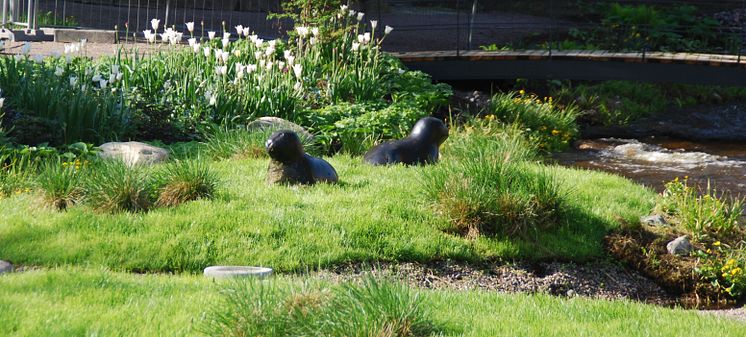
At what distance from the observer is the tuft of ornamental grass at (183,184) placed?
9406mm

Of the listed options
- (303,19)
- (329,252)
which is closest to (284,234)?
(329,252)

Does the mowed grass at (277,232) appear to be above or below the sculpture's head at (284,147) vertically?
below

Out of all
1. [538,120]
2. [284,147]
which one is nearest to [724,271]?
[284,147]

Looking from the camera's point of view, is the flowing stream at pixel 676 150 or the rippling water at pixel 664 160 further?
the flowing stream at pixel 676 150

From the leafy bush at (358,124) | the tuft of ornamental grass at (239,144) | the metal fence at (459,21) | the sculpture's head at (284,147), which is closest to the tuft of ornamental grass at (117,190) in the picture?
the sculpture's head at (284,147)

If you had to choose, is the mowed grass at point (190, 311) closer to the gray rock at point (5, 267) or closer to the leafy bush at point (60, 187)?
the gray rock at point (5, 267)

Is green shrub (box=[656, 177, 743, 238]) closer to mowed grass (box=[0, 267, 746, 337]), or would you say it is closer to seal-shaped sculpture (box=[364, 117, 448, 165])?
seal-shaped sculpture (box=[364, 117, 448, 165])

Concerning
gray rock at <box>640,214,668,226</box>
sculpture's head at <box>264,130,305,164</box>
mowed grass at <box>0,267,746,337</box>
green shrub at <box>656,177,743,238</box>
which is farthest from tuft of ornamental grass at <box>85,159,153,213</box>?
green shrub at <box>656,177,743,238</box>

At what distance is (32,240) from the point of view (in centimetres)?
841

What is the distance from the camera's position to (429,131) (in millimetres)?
12031

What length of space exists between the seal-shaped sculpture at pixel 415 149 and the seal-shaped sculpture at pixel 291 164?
1546mm

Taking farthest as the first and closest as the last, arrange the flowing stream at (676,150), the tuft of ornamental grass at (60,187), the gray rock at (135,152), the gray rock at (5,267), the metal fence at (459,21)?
the metal fence at (459,21) → the flowing stream at (676,150) → the gray rock at (135,152) → the tuft of ornamental grass at (60,187) → the gray rock at (5,267)

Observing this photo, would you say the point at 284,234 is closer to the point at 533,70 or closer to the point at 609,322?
the point at 609,322

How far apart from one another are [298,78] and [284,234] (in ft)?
19.1
